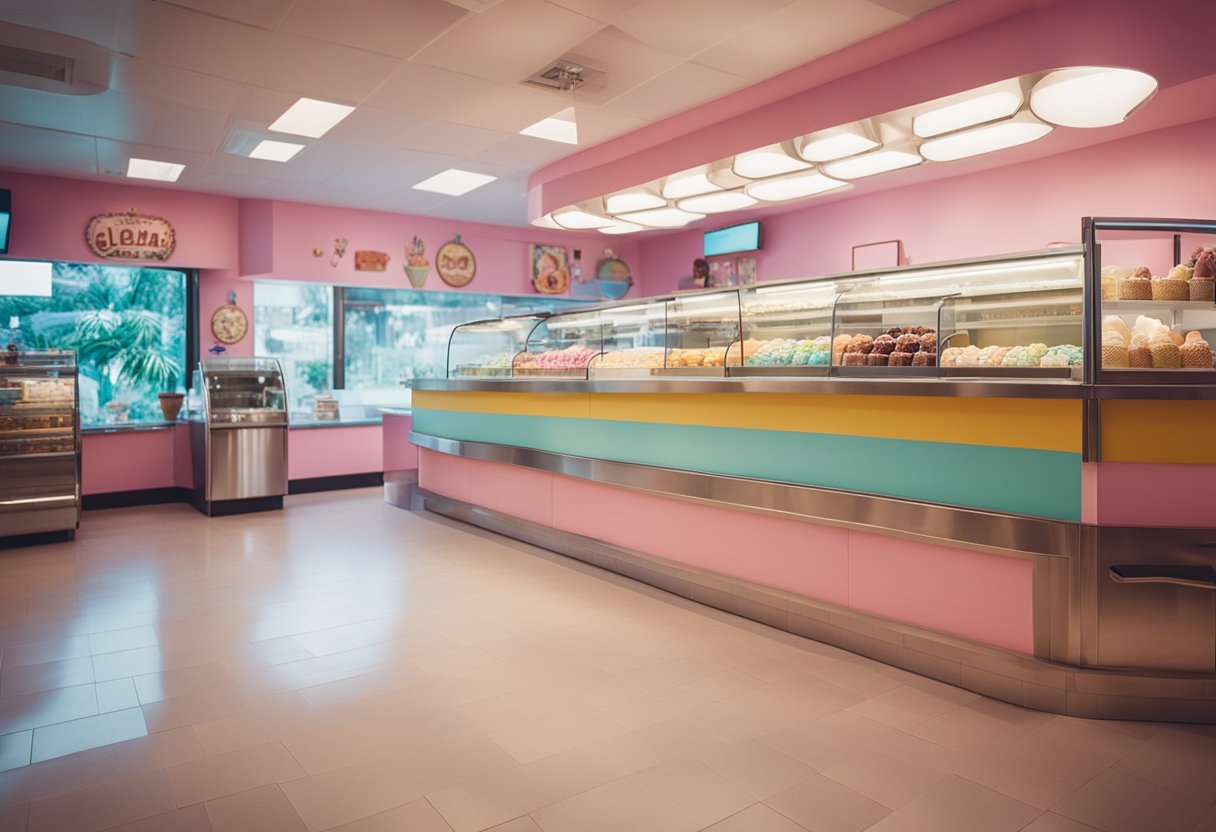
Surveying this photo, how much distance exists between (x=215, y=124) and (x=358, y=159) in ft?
4.18

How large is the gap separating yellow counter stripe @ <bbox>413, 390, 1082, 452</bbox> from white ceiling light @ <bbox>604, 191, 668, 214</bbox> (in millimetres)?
2194

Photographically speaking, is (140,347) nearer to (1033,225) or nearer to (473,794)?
(473,794)

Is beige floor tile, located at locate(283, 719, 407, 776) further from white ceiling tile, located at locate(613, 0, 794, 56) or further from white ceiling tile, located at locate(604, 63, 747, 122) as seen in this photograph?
white ceiling tile, located at locate(604, 63, 747, 122)

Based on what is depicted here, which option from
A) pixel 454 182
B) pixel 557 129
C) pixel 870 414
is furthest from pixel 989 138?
pixel 454 182

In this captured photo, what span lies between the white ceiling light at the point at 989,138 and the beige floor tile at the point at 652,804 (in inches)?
153

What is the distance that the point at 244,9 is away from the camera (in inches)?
154

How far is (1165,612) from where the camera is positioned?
2836 mm

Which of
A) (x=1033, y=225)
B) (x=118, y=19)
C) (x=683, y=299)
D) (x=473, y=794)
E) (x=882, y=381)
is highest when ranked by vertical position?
(x=118, y=19)

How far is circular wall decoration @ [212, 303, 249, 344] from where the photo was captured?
27.3 feet

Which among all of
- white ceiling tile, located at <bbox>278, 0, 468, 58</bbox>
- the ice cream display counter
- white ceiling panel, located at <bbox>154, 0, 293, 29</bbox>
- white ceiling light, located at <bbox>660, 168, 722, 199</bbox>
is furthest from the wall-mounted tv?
white ceiling panel, located at <bbox>154, 0, 293, 29</bbox>

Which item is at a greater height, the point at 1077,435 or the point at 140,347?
the point at 140,347

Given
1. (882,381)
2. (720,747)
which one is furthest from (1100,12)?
(720,747)

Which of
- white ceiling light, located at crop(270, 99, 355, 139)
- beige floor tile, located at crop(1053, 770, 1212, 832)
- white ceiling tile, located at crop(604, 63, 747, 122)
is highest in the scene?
white ceiling light, located at crop(270, 99, 355, 139)

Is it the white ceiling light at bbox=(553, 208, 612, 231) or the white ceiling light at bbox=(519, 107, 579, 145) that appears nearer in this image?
the white ceiling light at bbox=(519, 107, 579, 145)
